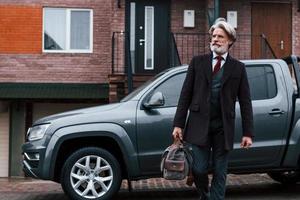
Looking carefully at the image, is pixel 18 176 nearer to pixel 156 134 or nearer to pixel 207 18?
pixel 207 18

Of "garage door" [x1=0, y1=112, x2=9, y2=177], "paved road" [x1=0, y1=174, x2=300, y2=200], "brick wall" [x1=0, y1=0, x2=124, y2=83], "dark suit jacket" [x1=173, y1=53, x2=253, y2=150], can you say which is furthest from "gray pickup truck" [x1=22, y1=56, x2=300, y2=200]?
"garage door" [x1=0, y1=112, x2=9, y2=177]

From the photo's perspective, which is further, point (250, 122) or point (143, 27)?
point (143, 27)

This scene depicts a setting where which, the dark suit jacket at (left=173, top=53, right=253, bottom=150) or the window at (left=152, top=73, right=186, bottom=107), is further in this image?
the window at (left=152, top=73, right=186, bottom=107)

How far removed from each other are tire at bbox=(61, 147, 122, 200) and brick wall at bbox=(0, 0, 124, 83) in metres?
9.53

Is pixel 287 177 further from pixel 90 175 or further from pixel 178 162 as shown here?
pixel 178 162

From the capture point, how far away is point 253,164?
7508 mm

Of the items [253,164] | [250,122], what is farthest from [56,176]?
[250,122]

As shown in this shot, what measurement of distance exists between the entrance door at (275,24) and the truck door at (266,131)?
28.4 feet

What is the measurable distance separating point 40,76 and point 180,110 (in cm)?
1186

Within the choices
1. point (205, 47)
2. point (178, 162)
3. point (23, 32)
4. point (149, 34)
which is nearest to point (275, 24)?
point (205, 47)

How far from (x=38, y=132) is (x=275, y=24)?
34.0 ft

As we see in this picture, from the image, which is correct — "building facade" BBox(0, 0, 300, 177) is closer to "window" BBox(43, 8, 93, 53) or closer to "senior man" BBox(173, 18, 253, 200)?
"window" BBox(43, 8, 93, 53)

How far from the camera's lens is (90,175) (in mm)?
7297

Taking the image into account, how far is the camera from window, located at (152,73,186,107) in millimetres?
7562
